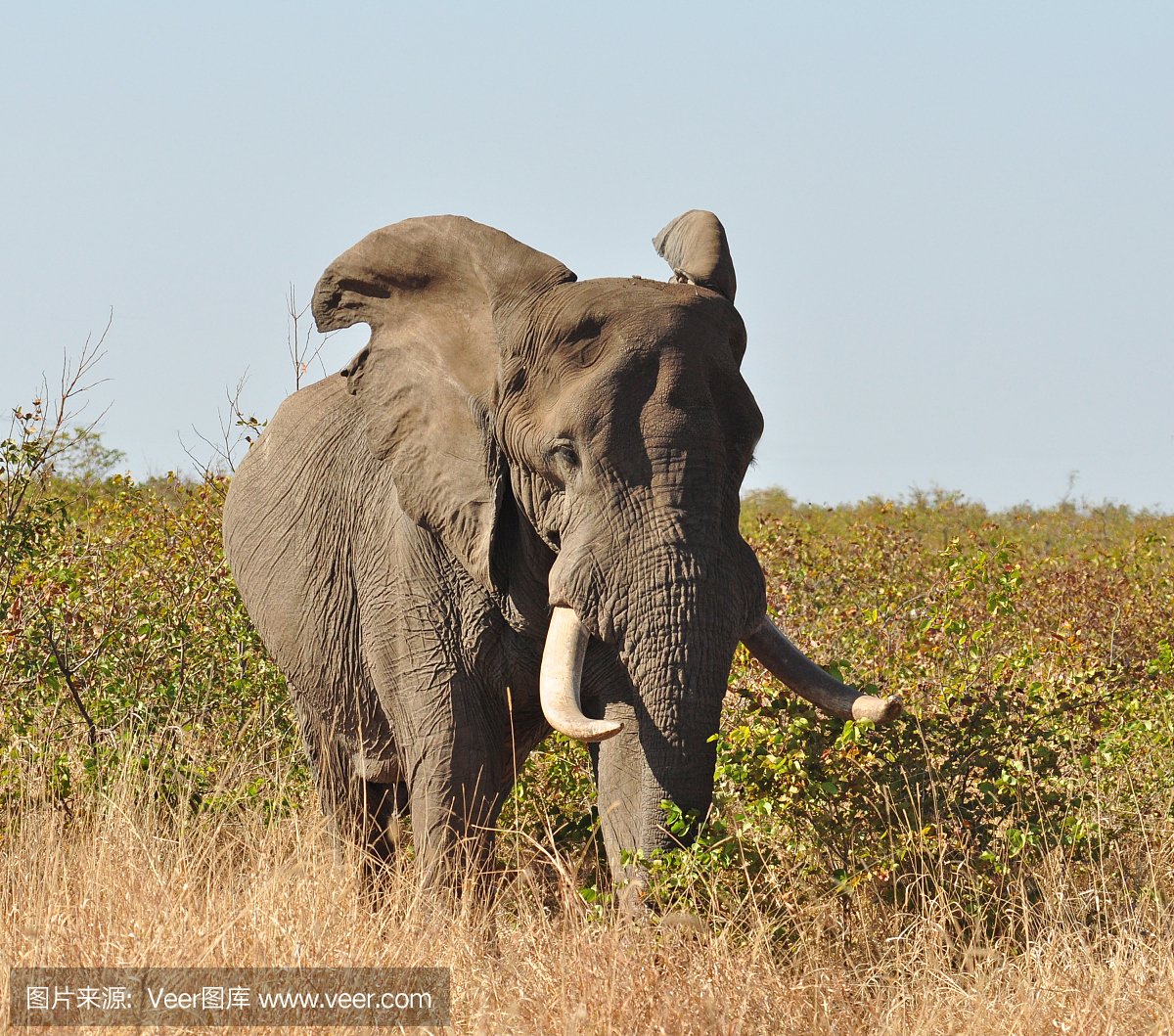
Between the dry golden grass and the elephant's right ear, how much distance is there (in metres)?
1.13

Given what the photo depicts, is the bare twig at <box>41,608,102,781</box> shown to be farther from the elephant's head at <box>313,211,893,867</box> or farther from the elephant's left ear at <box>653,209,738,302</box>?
the elephant's left ear at <box>653,209,738,302</box>

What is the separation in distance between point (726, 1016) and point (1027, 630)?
646 cm

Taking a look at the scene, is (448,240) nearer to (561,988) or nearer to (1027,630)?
(561,988)

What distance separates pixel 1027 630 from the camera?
387 inches

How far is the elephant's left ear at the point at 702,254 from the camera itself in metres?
4.66

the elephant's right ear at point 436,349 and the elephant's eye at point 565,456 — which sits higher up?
the elephant's right ear at point 436,349

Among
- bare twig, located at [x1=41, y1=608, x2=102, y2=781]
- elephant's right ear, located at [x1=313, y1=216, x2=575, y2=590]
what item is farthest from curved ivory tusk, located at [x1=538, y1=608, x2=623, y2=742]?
bare twig, located at [x1=41, y1=608, x2=102, y2=781]

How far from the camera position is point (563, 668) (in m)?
4.30

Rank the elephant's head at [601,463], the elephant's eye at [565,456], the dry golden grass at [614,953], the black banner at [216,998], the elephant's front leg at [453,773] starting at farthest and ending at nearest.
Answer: the elephant's front leg at [453,773], the elephant's eye at [565,456], the elephant's head at [601,463], the dry golden grass at [614,953], the black banner at [216,998]

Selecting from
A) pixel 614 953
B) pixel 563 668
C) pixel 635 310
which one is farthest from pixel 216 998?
pixel 635 310

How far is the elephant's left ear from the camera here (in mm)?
4660

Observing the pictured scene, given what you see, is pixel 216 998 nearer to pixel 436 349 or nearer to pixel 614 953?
pixel 614 953

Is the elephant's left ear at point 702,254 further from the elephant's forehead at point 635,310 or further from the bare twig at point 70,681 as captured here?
the bare twig at point 70,681

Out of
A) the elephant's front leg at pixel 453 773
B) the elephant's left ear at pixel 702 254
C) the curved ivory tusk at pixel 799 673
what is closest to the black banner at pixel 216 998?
the elephant's front leg at pixel 453 773
